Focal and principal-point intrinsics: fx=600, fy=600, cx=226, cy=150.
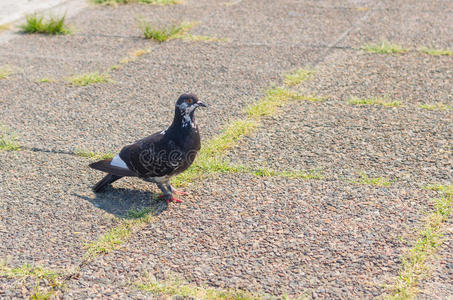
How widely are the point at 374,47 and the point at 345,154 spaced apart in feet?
11.2

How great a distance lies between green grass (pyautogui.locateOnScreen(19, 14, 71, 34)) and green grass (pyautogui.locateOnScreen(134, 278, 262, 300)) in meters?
6.48

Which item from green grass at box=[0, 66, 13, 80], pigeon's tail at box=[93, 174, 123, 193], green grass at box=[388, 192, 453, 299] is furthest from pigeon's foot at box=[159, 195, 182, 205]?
green grass at box=[0, 66, 13, 80]

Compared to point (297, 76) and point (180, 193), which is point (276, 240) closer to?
point (180, 193)

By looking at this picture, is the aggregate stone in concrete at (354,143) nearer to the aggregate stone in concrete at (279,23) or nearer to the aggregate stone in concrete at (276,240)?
the aggregate stone in concrete at (276,240)

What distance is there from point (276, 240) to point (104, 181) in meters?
1.53

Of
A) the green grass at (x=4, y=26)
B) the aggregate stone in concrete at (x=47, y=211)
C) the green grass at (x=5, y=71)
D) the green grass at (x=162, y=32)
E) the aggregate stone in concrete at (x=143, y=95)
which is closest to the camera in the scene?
the aggregate stone in concrete at (x=47, y=211)

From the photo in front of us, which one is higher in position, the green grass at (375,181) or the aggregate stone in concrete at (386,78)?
the aggregate stone in concrete at (386,78)

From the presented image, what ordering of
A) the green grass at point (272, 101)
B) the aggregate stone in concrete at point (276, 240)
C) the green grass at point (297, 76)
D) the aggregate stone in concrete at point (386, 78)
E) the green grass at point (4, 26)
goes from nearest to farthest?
the aggregate stone in concrete at point (276, 240) → the green grass at point (272, 101) → the aggregate stone in concrete at point (386, 78) → the green grass at point (297, 76) → the green grass at point (4, 26)

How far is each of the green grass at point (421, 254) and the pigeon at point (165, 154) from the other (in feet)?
5.92

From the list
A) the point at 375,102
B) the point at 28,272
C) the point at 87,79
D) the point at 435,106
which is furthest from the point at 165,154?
the point at 435,106

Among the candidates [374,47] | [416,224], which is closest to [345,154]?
[416,224]

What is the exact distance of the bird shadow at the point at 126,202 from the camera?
4.71 meters

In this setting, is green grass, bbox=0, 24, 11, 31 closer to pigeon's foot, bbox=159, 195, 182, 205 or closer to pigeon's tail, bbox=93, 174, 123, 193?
pigeon's tail, bbox=93, 174, 123, 193

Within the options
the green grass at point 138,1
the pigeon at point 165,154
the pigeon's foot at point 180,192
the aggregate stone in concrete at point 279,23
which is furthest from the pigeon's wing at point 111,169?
the green grass at point 138,1
